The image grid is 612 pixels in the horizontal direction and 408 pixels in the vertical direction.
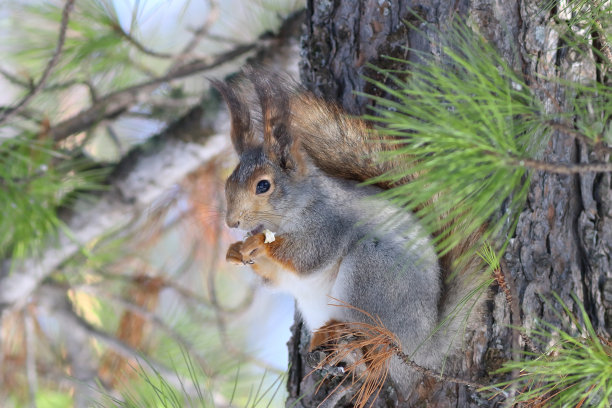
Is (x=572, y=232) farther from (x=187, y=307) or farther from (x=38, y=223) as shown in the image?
(x=187, y=307)

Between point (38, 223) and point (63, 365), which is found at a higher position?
point (38, 223)

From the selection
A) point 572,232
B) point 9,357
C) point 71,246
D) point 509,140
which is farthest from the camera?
point 9,357

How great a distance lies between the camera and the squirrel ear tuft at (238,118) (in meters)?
1.03

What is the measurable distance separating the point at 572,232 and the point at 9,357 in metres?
1.85

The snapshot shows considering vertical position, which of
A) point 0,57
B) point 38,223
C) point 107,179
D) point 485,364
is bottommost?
point 485,364

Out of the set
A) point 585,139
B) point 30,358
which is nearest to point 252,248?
point 585,139

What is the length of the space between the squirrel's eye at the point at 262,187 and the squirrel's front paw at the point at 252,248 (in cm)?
8

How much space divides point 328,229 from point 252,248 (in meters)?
0.14

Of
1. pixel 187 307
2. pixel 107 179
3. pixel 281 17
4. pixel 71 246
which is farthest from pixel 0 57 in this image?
pixel 187 307

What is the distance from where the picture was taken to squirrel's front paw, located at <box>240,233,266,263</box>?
106cm

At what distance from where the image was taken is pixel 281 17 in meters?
1.84

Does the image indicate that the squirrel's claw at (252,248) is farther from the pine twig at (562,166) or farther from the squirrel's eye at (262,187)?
the pine twig at (562,166)

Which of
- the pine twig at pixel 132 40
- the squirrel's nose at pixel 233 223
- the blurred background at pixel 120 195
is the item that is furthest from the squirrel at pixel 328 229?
the pine twig at pixel 132 40

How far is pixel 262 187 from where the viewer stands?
110 centimetres
